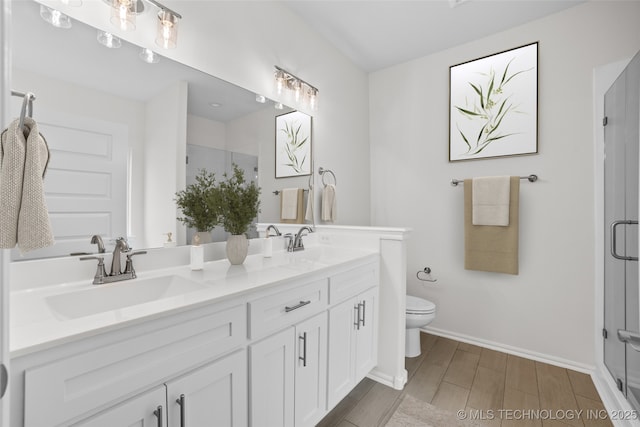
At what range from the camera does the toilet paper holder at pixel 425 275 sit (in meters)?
2.70

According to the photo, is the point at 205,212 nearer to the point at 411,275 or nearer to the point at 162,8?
the point at 162,8

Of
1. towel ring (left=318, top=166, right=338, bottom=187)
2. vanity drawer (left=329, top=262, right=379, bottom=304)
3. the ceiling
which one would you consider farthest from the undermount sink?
the ceiling

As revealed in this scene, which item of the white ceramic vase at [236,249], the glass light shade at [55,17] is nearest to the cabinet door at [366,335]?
the white ceramic vase at [236,249]

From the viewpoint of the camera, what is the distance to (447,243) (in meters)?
2.62

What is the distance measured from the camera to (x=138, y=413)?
0.80 metres

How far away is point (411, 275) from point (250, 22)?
2.44 metres

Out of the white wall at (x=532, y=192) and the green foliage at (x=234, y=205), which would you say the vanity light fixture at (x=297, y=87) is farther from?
the white wall at (x=532, y=192)

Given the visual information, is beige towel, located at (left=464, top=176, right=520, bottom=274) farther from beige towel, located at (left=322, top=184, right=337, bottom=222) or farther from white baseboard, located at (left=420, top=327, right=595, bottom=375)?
beige towel, located at (left=322, top=184, right=337, bottom=222)

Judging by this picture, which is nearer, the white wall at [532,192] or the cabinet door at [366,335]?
the cabinet door at [366,335]

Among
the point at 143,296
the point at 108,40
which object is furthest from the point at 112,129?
the point at 143,296

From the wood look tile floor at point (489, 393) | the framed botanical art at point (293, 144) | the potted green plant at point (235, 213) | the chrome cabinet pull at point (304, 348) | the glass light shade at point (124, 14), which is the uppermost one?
the glass light shade at point (124, 14)

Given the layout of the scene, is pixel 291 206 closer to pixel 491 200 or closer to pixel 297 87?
pixel 297 87

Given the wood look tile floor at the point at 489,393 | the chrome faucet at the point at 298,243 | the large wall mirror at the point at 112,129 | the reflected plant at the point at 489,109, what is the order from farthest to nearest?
the reflected plant at the point at 489,109
the chrome faucet at the point at 298,243
the wood look tile floor at the point at 489,393
the large wall mirror at the point at 112,129

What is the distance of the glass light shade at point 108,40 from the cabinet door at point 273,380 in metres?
1.37
